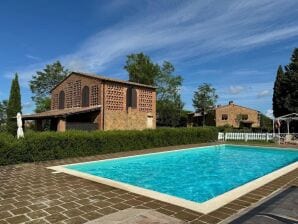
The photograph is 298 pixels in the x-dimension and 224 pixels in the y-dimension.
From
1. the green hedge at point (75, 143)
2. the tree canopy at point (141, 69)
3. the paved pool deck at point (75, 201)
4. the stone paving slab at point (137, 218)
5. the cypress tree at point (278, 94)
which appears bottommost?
the paved pool deck at point (75, 201)

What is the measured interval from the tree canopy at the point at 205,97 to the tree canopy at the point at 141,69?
10.8 m

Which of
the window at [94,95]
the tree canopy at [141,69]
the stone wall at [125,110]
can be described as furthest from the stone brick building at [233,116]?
the window at [94,95]

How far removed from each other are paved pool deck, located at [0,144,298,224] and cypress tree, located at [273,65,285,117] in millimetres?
32907

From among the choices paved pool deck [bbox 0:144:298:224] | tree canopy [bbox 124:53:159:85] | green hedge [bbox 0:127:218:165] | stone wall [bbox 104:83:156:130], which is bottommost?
paved pool deck [bbox 0:144:298:224]

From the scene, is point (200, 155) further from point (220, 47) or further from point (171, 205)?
point (171, 205)

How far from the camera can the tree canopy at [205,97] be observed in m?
53.1

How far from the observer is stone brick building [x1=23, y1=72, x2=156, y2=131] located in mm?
24011

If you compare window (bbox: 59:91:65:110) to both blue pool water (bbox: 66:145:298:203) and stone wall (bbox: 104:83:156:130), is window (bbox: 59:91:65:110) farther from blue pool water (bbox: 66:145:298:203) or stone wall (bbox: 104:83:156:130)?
blue pool water (bbox: 66:145:298:203)

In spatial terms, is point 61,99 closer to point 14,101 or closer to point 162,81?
point 14,101

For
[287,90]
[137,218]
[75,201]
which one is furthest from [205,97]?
[137,218]

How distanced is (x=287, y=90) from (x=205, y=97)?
688 inches

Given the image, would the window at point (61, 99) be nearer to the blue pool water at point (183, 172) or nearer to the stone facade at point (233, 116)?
the blue pool water at point (183, 172)

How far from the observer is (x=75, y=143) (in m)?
14.1

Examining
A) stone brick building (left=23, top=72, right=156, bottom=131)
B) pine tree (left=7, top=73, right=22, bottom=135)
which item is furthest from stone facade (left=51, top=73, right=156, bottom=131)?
pine tree (left=7, top=73, right=22, bottom=135)
